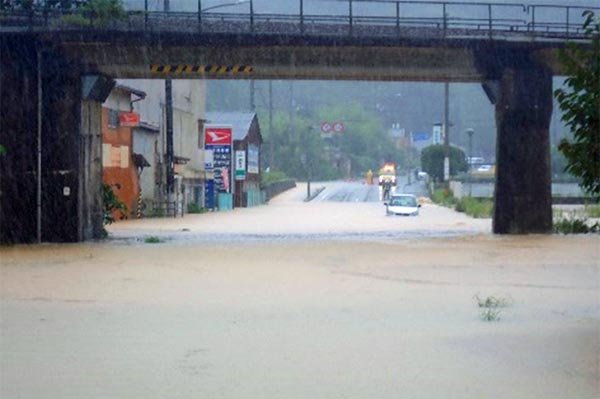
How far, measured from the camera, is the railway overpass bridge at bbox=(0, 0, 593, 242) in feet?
108

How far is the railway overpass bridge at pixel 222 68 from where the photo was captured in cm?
3297

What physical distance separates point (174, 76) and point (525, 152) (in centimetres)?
1073

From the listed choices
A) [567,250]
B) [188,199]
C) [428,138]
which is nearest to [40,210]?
[567,250]

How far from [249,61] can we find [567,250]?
1061cm

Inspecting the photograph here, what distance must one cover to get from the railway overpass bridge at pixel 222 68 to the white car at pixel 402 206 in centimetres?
1941

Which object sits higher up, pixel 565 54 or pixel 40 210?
pixel 565 54

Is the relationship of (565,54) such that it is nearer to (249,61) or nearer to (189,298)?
(189,298)

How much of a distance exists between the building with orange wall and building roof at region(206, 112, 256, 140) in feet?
77.8

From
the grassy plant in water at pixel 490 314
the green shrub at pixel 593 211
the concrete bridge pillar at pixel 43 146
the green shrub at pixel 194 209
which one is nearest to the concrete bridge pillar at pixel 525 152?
the concrete bridge pillar at pixel 43 146

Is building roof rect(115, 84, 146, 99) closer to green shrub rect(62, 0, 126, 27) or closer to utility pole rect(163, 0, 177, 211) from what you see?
utility pole rect(163, 0, 177, 211)

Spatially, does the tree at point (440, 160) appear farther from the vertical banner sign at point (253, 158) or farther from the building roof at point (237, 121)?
the building roof at point (237, 121)

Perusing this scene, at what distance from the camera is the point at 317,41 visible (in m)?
33.7

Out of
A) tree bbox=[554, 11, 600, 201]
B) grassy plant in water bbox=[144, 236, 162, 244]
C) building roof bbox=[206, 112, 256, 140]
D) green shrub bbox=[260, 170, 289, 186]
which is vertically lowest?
grassy plant in water bbox=[144, 236, 162, 244]

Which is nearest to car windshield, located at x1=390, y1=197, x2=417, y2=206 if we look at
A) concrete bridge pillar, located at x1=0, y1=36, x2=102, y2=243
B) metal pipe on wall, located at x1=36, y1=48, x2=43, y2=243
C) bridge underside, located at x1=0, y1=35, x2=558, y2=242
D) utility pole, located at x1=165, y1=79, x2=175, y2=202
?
utility pole, located at x1=165, y1=79, x2=175, y2=202
